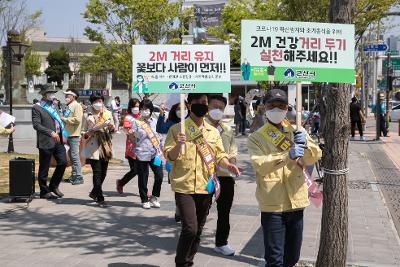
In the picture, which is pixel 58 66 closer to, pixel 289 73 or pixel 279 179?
pixel 289 73

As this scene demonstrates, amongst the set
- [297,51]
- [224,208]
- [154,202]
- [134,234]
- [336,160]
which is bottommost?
[134,234]

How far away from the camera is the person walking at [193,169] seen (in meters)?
4.74

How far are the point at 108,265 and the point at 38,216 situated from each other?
2575mm

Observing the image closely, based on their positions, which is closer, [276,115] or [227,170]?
[276,115]

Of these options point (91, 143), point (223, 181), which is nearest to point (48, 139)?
point (91, 143)

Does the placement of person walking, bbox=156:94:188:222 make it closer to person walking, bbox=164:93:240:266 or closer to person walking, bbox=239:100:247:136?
person walking, bbox=164:93:240:266

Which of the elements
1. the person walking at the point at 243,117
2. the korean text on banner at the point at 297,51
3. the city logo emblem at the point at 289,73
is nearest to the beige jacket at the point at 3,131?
the korean text on banner at the point at 297,51

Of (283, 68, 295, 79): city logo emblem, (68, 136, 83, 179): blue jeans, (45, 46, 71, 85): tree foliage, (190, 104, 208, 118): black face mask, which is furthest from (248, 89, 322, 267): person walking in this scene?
(45, 46, 71, 85): tree foliage

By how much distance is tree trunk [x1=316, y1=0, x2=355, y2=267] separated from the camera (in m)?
4.62

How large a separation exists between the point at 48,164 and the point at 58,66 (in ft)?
185

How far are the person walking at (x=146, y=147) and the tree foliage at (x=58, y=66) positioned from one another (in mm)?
56460

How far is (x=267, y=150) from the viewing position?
4113 mm

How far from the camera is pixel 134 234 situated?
21.5 ft

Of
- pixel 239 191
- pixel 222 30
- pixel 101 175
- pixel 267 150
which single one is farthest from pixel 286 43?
pixel 222 30
